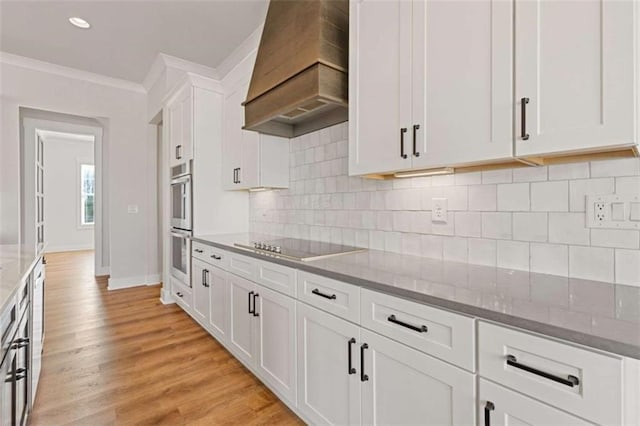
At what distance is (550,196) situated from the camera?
125 centimetres

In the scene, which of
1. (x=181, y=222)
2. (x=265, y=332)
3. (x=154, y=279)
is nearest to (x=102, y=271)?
(x=154, y=279)

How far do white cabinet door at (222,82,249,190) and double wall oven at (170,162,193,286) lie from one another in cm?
38

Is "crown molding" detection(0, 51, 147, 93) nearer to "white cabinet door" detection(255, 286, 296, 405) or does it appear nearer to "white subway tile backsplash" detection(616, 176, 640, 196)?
"white cabinet door" detection(255, 286, 296, 405)

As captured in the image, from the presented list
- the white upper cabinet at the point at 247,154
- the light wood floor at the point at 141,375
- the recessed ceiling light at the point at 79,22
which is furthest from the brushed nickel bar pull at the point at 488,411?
the recessed ceiling light at the point at 79,22

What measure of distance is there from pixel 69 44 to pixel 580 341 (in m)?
4.88

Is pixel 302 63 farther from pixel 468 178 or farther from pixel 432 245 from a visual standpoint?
pixel 432 245

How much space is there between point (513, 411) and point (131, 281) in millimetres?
4988

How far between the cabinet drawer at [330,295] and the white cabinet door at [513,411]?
52 centimetres

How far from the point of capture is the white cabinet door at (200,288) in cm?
269

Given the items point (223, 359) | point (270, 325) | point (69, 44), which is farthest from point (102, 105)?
point (270, 325)

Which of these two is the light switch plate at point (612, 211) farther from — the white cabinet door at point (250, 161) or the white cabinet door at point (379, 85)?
the white cabinet door at point (250, 161)

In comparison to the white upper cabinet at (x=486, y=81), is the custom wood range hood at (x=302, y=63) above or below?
above

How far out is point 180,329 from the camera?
9.76 feet

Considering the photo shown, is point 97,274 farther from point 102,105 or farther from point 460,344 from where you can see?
point 460,344
